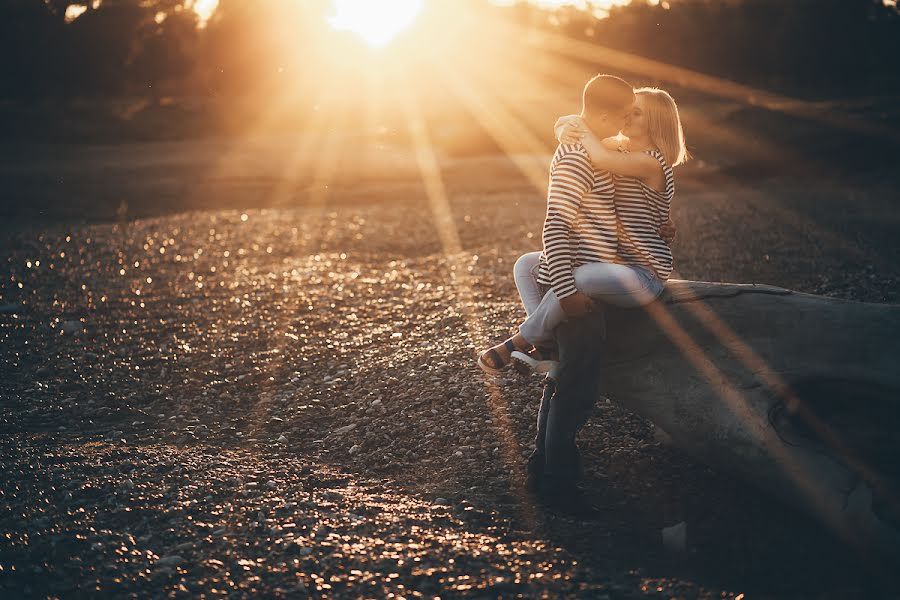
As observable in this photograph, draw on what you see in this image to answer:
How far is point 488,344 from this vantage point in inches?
319

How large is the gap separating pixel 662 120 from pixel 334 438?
352cm

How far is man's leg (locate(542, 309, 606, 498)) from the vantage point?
4566 millimetres

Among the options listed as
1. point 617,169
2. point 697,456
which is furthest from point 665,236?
point 697,456

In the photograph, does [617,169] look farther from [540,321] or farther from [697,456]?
[697,456]

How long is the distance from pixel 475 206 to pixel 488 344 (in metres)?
11.0

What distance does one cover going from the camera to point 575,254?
464 cm

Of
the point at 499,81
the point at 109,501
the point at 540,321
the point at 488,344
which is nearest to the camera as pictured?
the point at 540,321

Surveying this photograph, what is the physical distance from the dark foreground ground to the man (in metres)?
0.35

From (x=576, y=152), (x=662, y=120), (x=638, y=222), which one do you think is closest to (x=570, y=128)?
(x=576, y=152)

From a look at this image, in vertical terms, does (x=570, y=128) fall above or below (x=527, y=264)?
above

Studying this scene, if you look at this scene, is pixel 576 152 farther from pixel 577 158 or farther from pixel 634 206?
pixel 634 206

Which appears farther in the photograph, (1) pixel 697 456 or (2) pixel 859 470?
(1) pixel 697 456

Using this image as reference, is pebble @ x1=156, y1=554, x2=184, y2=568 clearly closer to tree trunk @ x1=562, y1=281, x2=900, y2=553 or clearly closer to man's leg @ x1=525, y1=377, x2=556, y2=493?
man's leg @ x1=525, y1=377, x2=556, y2=493

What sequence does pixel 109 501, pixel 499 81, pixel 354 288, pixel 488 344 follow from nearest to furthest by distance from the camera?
pixel 109 501 → pixel 488 344 → pixel 354 288 → pixel 499 81
